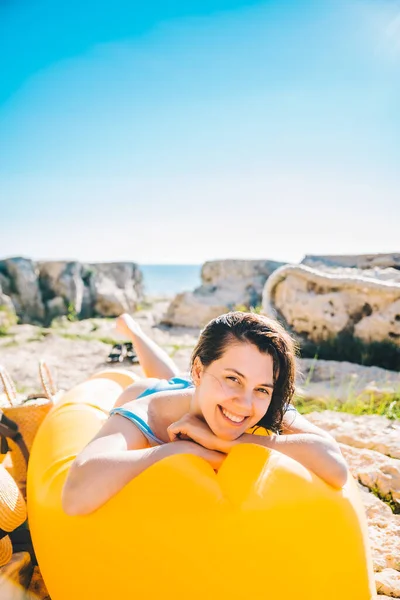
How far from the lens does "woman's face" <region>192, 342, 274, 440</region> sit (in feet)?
3.95

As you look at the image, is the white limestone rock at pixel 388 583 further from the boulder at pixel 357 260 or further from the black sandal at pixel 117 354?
the boulder at pixel 357 260

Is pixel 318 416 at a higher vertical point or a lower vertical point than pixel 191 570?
lower

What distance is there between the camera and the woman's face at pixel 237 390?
121 cm

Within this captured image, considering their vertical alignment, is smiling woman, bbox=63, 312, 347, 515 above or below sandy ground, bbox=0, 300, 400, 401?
above

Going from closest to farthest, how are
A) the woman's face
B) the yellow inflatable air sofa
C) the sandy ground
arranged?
the yellow inflatable air sofa → the woman's face → the sandy ground

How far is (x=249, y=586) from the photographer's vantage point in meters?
0.98

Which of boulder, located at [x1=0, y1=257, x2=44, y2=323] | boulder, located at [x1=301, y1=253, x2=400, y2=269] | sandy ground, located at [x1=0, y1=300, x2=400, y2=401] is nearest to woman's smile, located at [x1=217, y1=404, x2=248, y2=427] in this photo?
sandy ground, located at [x1=0, y1=300, x2=400, y2=401]

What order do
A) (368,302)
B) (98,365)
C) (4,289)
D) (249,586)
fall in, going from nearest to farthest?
1. (249,586)
2. (368,302)
3. (98,365)
4. (4,289)

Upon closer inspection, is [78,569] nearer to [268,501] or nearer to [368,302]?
[268,501]

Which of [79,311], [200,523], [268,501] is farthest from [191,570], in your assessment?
[79,311]

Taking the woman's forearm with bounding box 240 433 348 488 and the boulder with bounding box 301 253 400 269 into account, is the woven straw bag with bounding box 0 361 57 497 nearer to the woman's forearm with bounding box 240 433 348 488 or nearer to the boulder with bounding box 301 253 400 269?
the woman's forearm with bounding box 240 433 348 488

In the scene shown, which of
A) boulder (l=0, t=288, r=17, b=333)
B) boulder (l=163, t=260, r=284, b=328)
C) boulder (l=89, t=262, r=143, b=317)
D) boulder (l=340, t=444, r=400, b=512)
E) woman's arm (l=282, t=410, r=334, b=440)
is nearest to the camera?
woman's arm (l=282, t=410, r=334, b=440)

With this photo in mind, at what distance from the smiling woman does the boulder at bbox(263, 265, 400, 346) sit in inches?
110

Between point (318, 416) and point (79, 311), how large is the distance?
20.9ft
